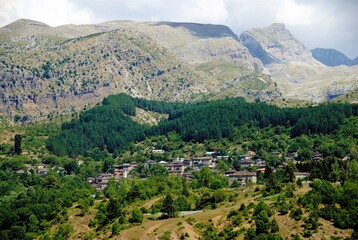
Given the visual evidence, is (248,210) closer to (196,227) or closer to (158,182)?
(196,227)

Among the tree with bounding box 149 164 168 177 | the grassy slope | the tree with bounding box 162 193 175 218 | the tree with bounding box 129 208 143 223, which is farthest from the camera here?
the tree with bounding box 149 164 168 177

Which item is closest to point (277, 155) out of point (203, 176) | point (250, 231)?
point (203, 176)

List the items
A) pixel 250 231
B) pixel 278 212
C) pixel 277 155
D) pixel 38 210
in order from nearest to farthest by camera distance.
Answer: pixel 250 231, pixel 278 212, pixel 38 210, pixel 277 155

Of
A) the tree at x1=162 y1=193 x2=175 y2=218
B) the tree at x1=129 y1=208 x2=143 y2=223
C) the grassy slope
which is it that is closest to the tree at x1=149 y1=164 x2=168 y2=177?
the grassy slope

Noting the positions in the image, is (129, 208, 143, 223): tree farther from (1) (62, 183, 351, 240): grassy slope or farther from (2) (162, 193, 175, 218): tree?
(2) (162, 193, 175, 218): tree

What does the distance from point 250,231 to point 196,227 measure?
14.5 metres

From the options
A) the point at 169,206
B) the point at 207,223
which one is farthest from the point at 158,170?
the point at 207,223

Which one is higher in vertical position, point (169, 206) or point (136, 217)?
point (169, 206)

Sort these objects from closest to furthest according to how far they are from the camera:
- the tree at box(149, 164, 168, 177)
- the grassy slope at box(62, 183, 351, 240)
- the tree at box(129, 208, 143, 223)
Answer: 1. the grassy slope at box(62, 183, 351, 240)
2. the tree at box(129, 208, 143, 223)
3. the tree at box(149, 164, 168, 177)

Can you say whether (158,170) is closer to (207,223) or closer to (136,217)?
(136,217)

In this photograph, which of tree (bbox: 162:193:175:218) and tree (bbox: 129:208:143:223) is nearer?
tree (bbox: 129:208:143:223)

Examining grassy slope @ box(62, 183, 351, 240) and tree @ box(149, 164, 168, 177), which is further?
tree @ box(149, 164, 168, 177)

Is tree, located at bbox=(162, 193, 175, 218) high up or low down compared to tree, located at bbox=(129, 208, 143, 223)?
up

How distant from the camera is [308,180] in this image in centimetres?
12738
